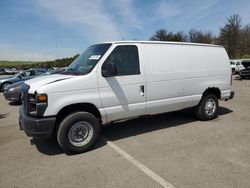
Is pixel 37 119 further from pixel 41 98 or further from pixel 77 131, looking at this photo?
pixel 77 131

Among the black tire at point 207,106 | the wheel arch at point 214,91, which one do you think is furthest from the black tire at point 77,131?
the wheel arch at point 214,91

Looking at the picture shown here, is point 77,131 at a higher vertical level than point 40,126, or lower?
lower

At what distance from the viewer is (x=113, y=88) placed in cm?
502

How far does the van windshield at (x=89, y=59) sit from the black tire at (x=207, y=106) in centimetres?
331

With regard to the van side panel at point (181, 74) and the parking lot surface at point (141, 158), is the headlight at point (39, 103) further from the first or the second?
the van side panel at point (181, 74)

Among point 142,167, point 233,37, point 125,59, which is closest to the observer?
point 142,167

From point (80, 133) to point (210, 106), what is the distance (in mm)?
4059

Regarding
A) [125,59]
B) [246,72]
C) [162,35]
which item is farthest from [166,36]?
[125,59]

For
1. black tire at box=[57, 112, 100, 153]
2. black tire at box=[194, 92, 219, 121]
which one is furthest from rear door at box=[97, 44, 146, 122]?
black tire at box=[194, 92, 219, 121]

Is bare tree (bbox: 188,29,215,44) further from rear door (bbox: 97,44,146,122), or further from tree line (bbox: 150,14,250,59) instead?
rear door (bbox: 97,44,146,122)

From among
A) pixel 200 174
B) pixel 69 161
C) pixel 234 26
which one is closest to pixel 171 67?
pixel 200 174

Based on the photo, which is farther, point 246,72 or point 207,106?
point 246,72

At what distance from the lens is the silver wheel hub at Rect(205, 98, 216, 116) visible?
6.92m

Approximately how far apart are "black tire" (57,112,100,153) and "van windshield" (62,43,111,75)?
36.5 inches
